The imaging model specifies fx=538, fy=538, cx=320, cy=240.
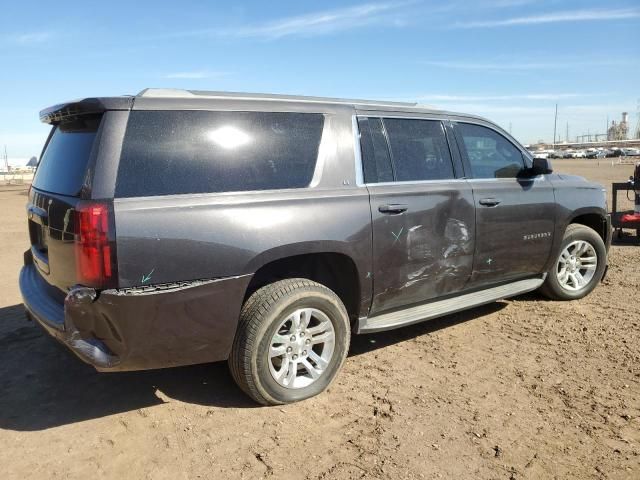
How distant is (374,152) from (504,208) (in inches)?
55.3

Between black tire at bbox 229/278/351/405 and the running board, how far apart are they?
0.43 meters

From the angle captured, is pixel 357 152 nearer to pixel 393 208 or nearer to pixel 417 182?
pixel 393 208

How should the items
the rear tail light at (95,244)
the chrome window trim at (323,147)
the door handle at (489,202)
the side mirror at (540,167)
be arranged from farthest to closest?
the side mirror at (540,167)
the door handle at (489,202)
the chrome window trim at (323,147)
the rear tail light at (95,244)

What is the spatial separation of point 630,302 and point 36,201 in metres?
5.43

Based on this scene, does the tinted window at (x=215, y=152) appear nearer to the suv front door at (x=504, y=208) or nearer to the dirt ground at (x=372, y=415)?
the dirt ground at (x=372, y=415)

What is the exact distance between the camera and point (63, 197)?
3074mm

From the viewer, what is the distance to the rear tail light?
9.02 feet

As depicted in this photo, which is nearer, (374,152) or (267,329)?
(267,329)

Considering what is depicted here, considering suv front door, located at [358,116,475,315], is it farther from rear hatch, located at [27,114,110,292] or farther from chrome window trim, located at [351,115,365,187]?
rear hatch, located at [27,114,110,292]

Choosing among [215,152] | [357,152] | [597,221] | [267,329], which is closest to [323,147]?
[357,152]

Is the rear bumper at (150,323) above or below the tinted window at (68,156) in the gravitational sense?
below

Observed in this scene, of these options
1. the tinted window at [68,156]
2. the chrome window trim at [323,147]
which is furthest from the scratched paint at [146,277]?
the chrome window trim at [323,147]

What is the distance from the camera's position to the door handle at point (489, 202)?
4384mm

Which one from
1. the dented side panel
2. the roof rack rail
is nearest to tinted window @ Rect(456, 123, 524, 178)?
the dented side panel
